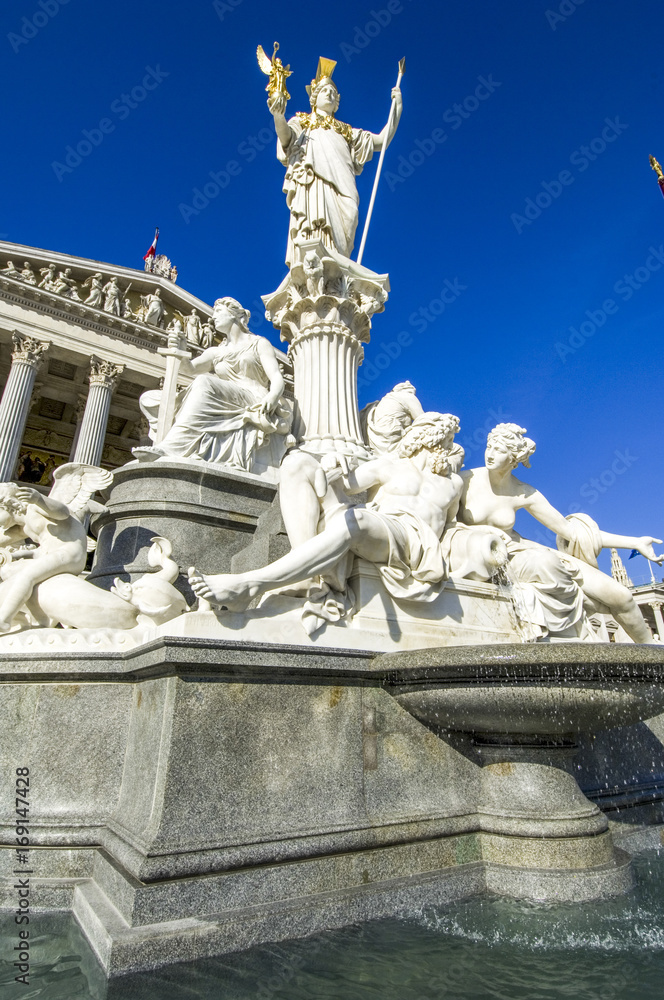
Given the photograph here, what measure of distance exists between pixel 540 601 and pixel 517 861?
1821mm

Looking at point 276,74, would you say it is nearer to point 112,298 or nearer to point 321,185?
point 321,185

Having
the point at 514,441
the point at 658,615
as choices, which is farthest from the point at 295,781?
the point at 658,615

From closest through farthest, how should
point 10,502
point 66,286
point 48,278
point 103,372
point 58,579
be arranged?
point 58,579, point 10,502, point 103,372, point 48,278, point 66,286

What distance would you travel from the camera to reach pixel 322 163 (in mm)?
9031

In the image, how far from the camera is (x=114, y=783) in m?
3.16

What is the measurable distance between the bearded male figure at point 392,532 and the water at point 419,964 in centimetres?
156

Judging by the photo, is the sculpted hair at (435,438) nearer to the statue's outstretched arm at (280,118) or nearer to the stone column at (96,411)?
the statue's outstretched arm at (280,118)

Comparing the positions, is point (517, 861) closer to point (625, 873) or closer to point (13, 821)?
point (625, 873)

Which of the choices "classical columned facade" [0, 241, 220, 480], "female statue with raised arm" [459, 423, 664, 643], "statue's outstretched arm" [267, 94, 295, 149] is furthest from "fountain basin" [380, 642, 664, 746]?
"classical columned facade" [0, 241, 220, 480]

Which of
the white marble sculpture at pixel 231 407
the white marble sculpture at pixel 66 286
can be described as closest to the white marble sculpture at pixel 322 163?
the white marble sculpture at pixel 231 407

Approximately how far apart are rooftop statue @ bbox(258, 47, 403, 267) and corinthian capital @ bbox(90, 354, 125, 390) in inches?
884

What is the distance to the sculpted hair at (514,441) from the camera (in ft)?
16.7

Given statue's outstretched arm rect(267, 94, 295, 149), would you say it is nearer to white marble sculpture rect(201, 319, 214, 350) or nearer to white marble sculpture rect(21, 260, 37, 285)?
white marble sculpture rect(201, 319, 214, 350)

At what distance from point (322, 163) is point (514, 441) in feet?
21.2
